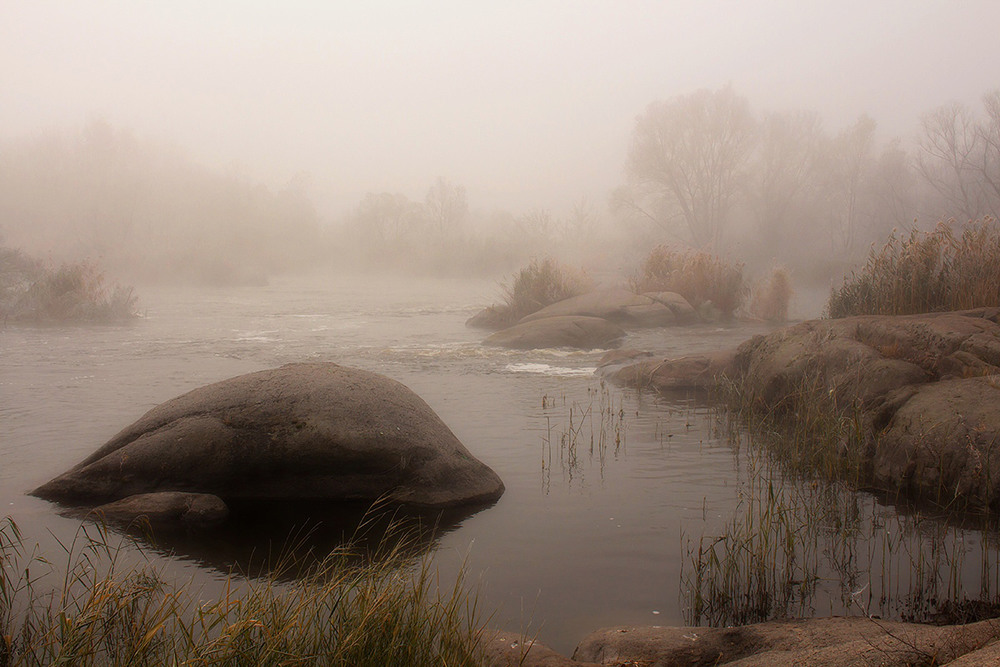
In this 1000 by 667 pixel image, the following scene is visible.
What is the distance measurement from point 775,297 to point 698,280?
2.02 meters

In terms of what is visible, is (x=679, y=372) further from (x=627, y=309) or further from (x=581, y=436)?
(x=627, y=309)

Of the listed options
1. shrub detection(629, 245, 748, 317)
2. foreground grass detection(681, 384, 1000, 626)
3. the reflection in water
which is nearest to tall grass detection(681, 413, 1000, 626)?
foreground grass detection(681, 384, 1000, 626)

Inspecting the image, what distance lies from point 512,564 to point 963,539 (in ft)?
9.39

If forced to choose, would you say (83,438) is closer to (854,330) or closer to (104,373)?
(104,373)

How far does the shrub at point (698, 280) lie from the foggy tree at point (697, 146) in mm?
18625

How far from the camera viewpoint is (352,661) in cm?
279

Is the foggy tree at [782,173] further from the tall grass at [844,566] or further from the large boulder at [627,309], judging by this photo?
the tall grass at [844,566]

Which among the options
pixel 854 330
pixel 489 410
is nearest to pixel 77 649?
pixel 489 410

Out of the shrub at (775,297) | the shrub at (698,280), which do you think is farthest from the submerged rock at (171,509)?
the shrub at (775,297)

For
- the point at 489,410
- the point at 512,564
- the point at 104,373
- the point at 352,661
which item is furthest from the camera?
the point at 104,373

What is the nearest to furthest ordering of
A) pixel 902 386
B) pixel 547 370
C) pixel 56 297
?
1. pixel 902 386
2. pixel 547 370
3. pixel 56 297

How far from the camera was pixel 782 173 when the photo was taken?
41.1 metres

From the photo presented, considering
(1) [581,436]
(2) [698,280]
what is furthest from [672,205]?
(1) [581,436]

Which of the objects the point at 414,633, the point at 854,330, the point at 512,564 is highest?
the point at 854,330
